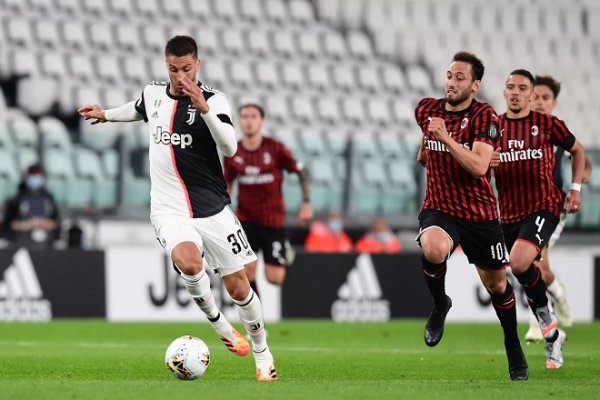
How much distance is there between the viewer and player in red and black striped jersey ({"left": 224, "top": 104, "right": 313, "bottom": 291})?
40.3ft

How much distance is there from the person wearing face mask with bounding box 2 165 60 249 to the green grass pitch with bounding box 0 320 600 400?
1593mm

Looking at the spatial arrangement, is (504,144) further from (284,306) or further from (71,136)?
(71,136)

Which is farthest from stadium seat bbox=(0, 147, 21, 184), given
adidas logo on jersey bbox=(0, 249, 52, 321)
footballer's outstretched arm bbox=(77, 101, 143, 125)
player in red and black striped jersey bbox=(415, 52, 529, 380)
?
player in red and black striped jersey bbox=(415, 52, 529, 380)

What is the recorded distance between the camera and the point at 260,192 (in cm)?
1229

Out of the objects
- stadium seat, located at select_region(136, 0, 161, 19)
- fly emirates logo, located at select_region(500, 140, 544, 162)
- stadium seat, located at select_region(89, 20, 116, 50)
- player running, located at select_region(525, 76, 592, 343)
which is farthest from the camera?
stadium seat, located at select_region(136, 0, 161, 19)

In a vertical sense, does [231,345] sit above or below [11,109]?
below

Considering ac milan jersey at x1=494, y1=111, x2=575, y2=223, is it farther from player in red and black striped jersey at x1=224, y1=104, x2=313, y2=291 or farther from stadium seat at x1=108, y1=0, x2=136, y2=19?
stadium seat at x1=108, y1=0, x2=136, y2=19

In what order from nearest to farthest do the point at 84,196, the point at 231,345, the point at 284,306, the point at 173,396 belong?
the point at 173,396
the point at 231,345
the point at 284,306
the point at 84,196

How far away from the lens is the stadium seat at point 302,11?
2306 centimetres

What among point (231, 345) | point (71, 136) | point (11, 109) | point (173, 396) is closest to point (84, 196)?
point (71, 136)

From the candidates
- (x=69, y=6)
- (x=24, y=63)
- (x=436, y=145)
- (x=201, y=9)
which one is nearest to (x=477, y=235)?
(x=436, y=145)

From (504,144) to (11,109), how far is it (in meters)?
10.8

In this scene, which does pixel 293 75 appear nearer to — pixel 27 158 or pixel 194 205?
pixel 27 158

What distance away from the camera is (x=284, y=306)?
608 inches
